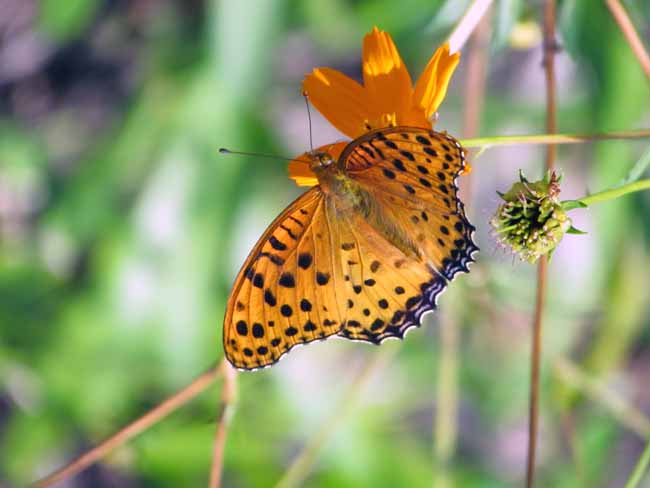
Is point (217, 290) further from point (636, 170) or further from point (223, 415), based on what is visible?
point (636, 170)

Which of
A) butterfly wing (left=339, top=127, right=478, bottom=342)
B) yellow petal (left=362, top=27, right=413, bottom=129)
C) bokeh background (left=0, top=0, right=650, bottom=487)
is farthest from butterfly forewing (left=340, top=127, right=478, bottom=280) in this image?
bokeh background (left=0, top=0, right=650, bottom=487)

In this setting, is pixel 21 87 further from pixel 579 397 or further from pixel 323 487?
pixel 579 397

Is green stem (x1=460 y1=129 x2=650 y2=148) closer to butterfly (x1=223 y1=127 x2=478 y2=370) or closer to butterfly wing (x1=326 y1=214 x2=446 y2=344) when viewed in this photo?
butterfly (x1=223 y1=127 x2=478 y2=370)

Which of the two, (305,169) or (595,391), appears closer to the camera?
(305,169)

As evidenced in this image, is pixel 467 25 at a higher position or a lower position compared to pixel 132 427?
higher

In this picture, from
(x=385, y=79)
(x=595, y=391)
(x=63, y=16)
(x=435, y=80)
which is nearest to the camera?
(x=435, y=80)

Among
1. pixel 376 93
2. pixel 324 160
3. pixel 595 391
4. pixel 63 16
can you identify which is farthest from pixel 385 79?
pixel 63 16
